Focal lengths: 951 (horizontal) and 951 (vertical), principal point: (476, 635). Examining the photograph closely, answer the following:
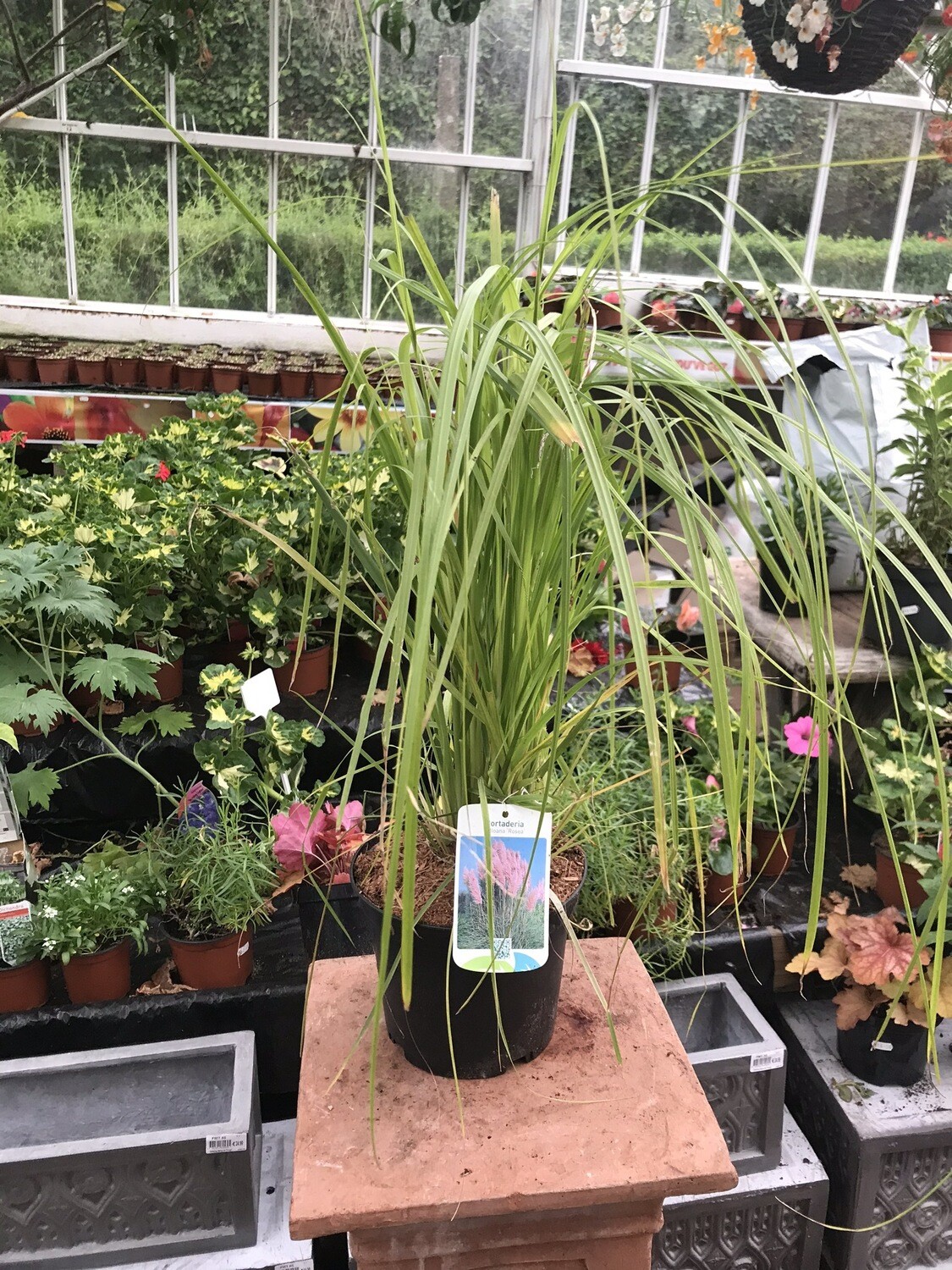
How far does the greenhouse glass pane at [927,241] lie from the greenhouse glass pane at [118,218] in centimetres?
371

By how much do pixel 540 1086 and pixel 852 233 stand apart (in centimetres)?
510

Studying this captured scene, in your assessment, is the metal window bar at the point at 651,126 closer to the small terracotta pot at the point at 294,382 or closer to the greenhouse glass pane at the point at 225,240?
the small terracotta pot at the point at 294,382

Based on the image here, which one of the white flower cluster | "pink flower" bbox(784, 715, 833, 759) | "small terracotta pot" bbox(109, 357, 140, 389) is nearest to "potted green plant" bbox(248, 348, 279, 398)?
"small terracotta pot" bbox(109, 357, 140, 389)

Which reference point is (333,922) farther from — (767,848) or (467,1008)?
(767,848)

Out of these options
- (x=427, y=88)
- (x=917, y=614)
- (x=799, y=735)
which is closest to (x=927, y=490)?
(x=917, y=614)

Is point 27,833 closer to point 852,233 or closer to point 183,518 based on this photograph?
point 183,518

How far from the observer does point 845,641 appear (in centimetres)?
185

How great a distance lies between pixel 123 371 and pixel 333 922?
11.1 feet

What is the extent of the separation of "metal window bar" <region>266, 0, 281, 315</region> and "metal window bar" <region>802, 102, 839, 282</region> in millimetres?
2562

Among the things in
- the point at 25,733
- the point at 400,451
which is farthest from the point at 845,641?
the point at 25,733

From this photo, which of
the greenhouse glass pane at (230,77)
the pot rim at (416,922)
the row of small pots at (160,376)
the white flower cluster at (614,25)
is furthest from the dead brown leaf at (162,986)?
the white flower cluster at (614,25)

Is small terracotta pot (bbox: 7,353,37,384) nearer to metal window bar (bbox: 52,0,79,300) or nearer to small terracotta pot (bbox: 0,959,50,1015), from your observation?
metal window bar (bbox: 52,0,79,300)

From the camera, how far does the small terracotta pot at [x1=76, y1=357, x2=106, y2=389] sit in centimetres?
399

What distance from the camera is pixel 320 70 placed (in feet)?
14.6
